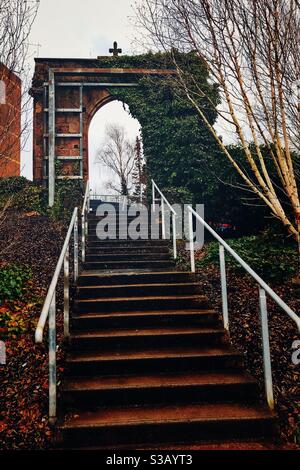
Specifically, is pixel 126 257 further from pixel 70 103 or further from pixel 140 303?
pixel 70 103

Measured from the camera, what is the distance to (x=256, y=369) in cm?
338

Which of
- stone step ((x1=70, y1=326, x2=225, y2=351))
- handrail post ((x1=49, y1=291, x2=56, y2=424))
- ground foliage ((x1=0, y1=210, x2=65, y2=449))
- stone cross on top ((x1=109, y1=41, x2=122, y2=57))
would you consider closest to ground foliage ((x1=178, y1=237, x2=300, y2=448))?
stone step ((x1=70, y1=326, x2=225, y2=351))

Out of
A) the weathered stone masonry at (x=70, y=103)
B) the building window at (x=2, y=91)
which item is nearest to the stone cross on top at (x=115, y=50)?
the weathered stone masonry at (x=70, y=103)

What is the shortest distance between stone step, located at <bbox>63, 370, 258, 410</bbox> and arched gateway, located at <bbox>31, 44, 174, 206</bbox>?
975 centimetres

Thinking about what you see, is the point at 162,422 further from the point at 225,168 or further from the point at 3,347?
the point at 225,168

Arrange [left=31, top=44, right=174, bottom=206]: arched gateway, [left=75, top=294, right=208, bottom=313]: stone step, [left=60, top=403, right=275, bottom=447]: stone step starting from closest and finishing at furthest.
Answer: [left=60, top=403, right=275, bottom=447]: stone step < [left=75, top=294, right=208, bottom=313]: stone step < [left=31, top=44, right=174, bottom=206]: arched gateway

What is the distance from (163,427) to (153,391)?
35 centimetres

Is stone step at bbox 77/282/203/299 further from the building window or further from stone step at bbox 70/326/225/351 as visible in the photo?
the building window

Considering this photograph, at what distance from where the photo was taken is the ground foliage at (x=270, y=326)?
2.92m

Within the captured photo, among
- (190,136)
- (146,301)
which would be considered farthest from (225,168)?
(146,301)

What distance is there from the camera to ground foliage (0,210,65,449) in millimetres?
2689

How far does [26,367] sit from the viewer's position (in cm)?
343
